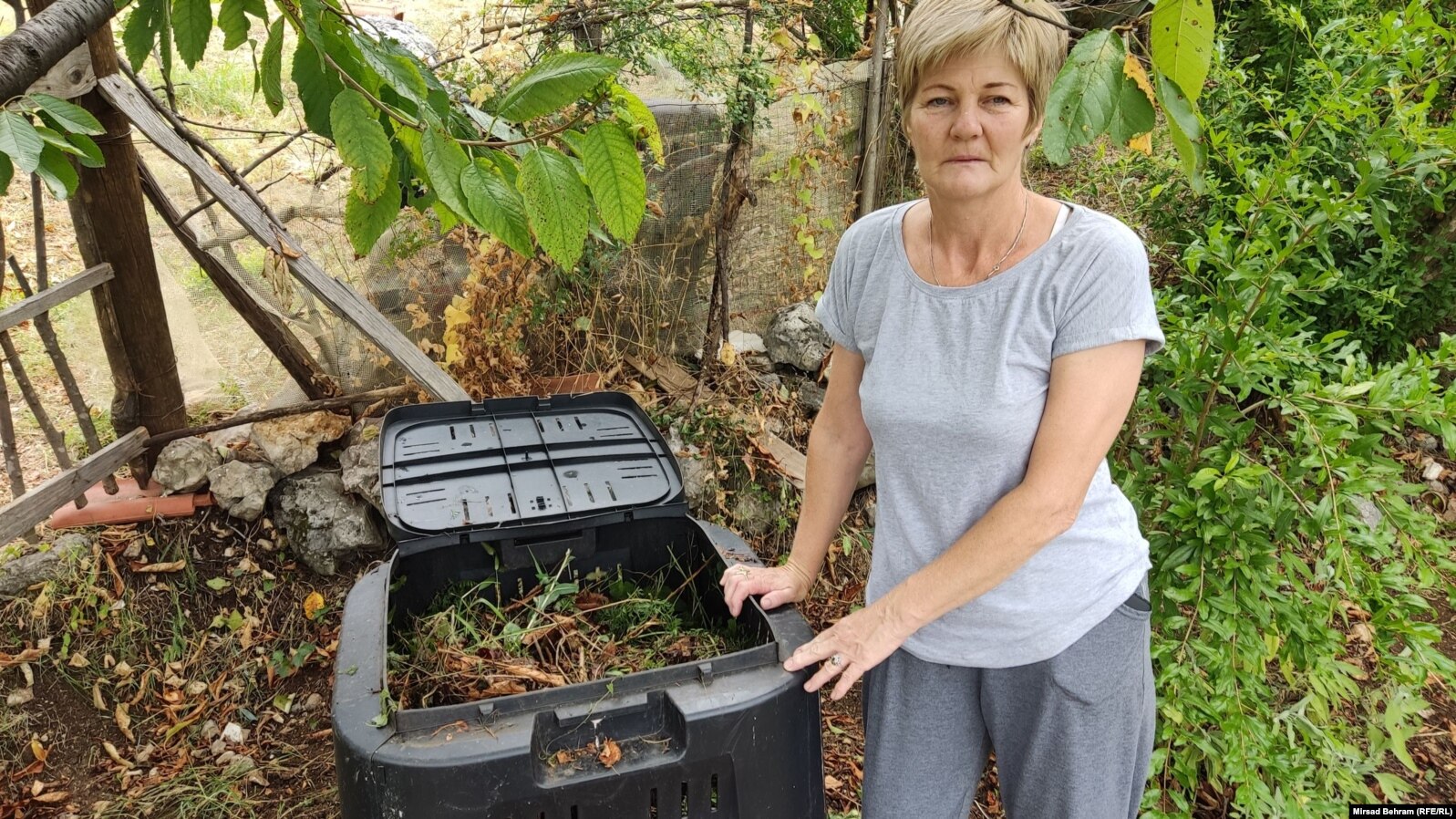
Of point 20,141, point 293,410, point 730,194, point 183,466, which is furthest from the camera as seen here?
point 730,194

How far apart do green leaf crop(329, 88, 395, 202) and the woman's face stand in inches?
31.4

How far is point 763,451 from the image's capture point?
134 inches

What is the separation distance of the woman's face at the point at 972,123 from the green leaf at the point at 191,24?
97cm

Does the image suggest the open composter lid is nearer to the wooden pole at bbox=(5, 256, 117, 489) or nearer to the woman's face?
the woman's face

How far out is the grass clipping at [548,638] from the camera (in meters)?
1.50

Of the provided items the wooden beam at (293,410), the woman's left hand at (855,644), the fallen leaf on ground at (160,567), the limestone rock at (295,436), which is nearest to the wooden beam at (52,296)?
the wooden beam at (293,410)

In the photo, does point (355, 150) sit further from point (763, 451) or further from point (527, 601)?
point (763, 451)

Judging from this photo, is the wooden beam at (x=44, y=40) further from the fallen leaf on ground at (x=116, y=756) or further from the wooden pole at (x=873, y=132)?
the wooden pole at (x=873, y=132)

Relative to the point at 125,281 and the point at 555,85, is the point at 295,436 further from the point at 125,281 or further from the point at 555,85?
the point at 555,85

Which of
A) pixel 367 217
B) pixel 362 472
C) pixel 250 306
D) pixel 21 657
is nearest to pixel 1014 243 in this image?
pixel 367 217

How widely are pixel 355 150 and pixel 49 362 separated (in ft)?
12.5

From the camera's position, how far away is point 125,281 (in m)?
2.87

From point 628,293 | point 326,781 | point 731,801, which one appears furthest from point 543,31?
point 731,801

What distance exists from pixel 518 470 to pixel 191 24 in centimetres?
107
